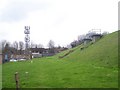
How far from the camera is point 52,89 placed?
20.3 m

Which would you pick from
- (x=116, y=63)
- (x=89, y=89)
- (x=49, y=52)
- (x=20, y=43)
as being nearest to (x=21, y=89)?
(x=89, y=89)

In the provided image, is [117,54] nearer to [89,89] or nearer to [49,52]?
[89,89]

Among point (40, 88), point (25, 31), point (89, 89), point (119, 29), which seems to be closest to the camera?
point (89, 89)

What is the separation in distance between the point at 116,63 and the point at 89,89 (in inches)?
818

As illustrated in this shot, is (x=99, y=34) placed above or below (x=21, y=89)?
above

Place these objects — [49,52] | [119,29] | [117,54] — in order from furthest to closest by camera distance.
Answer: [49,52]
[119,29]
[117,54]

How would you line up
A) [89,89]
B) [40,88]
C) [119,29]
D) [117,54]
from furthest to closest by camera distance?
[119,29], [117,54], [40,88], [89,89]

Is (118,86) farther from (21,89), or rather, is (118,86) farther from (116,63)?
(116,63)

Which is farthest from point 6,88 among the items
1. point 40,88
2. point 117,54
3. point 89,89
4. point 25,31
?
point 25,31

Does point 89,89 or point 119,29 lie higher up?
point 119,29

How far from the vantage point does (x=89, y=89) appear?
64.6 ft

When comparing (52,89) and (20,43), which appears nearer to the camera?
(52,89)

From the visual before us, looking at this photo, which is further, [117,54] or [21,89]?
[117,54]

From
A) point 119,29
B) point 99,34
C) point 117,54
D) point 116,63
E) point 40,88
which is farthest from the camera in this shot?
point 99,34
